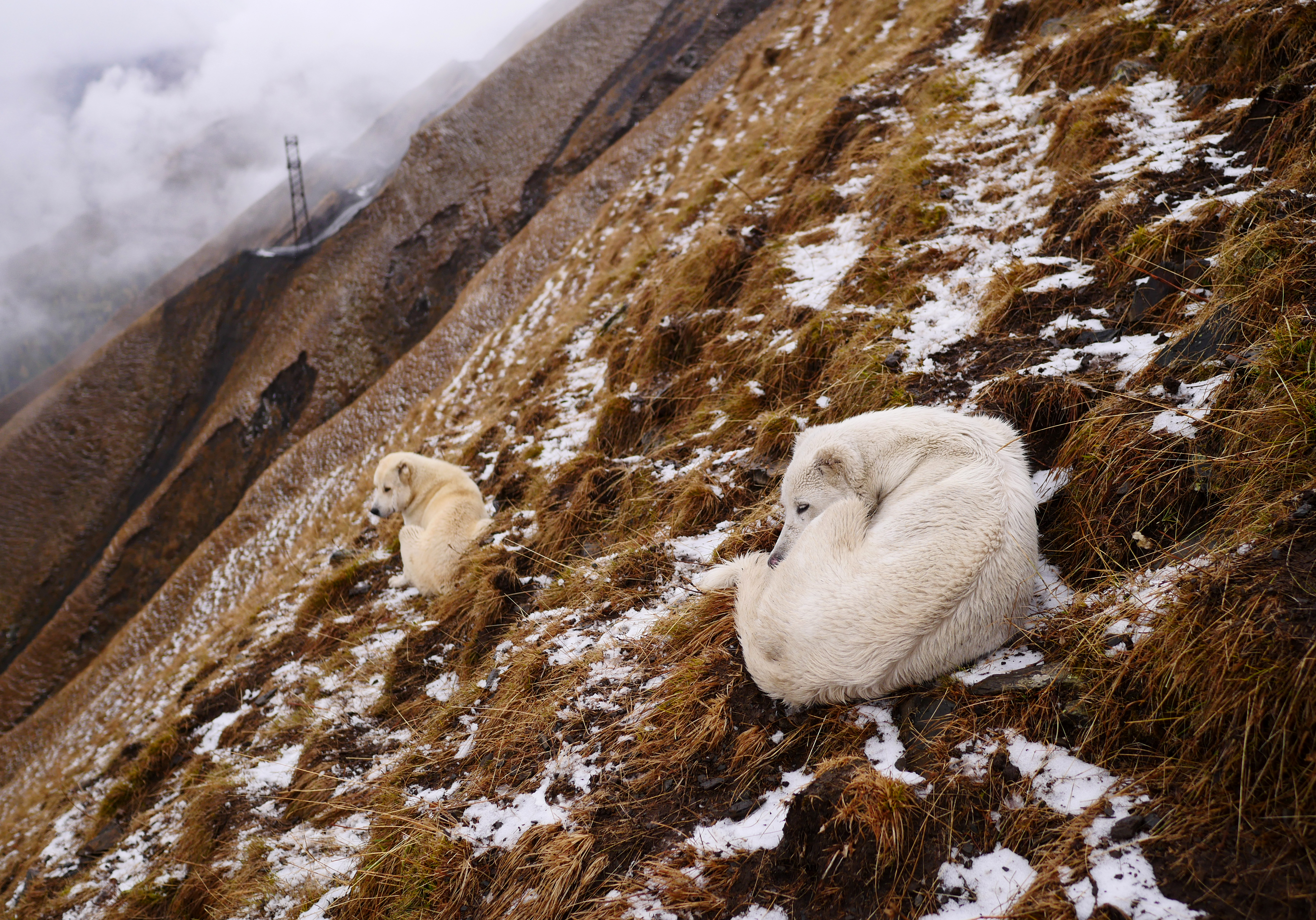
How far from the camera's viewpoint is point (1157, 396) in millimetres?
3553

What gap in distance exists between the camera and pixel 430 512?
25.0ft

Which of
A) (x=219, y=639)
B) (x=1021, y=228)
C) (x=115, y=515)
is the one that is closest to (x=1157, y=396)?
(x=1021, y=228)

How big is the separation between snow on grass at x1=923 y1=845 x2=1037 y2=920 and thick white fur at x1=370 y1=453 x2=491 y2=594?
5585 mm

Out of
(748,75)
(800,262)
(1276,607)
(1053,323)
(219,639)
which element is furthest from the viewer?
(748,75)

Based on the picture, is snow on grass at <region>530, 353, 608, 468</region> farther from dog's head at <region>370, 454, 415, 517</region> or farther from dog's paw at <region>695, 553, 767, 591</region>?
dog's paw at <region>695, 553, 767, 591</region>

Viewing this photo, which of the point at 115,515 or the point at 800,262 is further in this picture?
the point at 115,515

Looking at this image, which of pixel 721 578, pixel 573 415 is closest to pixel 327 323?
pixel 573 415

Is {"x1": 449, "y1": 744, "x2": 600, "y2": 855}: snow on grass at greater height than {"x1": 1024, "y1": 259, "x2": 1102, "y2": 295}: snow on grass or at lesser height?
greater

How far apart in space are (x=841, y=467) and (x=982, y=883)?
2214 millimetres

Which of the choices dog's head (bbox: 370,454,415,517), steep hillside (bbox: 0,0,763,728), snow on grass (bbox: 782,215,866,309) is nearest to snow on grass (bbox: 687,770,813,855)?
snow on grass (bbox: 782,215,866,309)

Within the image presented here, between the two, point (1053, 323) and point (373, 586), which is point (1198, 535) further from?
point (373, 586)

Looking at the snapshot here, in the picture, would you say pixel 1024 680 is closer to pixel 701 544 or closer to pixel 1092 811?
pixel 1092 811

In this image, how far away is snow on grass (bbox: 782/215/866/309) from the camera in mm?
6770

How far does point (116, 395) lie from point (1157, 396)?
204ft
